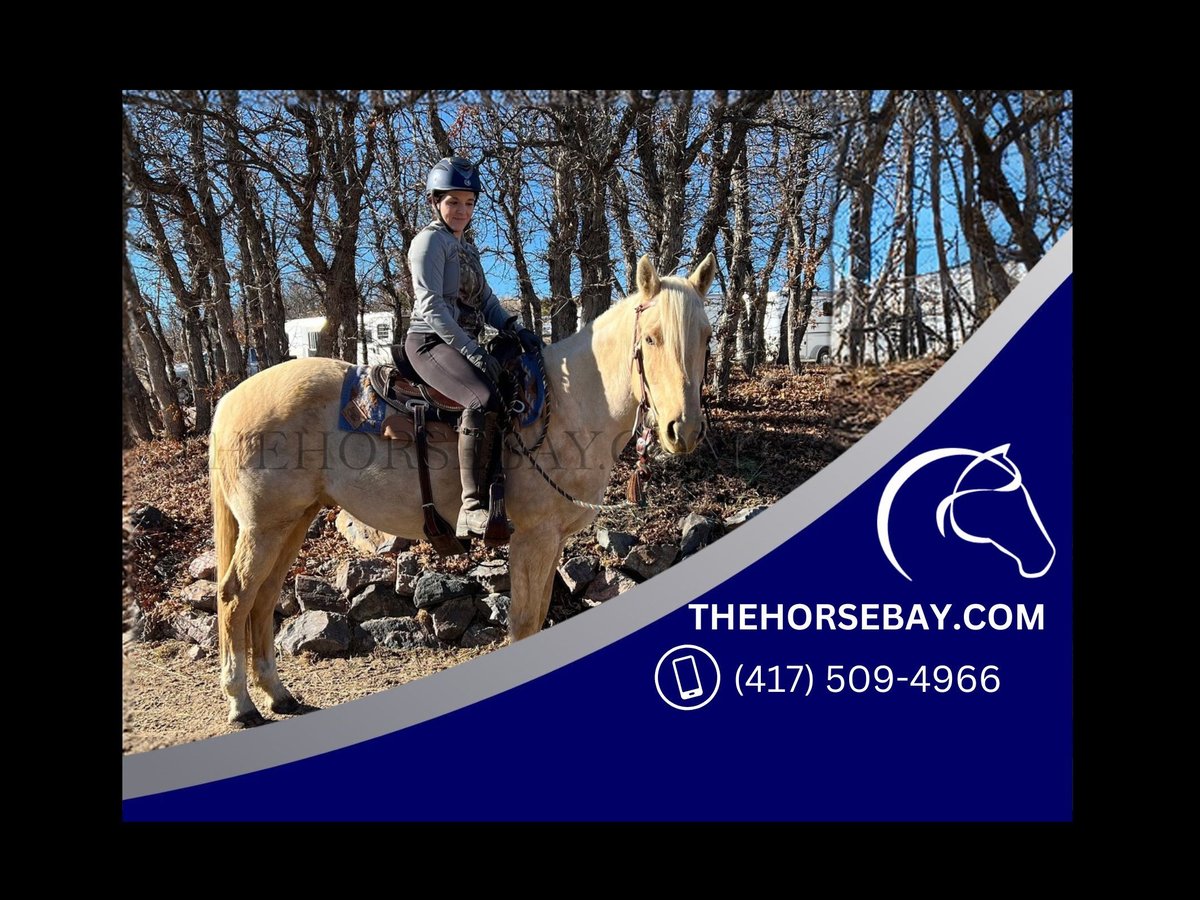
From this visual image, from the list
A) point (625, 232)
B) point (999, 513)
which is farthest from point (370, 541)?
point (999, 513)

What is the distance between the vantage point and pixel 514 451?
4461 millimetres

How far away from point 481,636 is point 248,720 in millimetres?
1710

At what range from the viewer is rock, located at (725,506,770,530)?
17.3 ft

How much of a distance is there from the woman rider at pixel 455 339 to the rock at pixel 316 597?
2142mm

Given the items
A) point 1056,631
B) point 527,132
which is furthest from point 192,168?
point 1056,631

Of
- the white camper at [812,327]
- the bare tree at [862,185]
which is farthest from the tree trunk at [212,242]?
the bare tree at [862,185]

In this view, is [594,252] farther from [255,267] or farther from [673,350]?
[255,267]

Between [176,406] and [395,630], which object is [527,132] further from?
[395,630]

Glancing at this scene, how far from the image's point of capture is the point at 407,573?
20.1 feet

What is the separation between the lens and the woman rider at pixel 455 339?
4.20m

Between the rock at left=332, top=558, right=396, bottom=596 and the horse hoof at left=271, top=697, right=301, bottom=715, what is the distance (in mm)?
1189

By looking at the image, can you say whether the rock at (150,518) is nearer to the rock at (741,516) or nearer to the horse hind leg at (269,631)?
the horse hind leg at (269,631)

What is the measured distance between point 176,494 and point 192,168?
2021 millimetres

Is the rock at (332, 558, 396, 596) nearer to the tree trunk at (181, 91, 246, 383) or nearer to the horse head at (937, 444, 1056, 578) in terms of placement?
the tree trunk at (181, 91, 246, 383)
